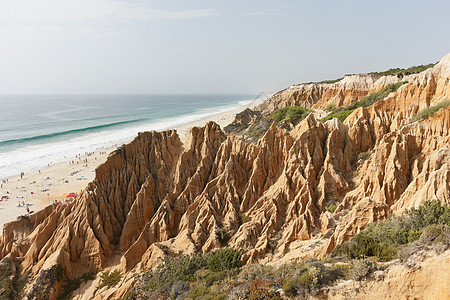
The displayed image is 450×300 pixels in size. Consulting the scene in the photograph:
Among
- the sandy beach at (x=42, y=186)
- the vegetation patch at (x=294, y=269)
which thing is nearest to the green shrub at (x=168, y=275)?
the vegetation patch at (x=294, y=269)

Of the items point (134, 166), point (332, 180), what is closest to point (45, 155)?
point (134, 166)

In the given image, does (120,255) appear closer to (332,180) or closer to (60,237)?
(60,237)

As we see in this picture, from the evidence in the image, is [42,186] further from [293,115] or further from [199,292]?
[293,115]

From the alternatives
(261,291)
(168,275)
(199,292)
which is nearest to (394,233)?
(261,291)

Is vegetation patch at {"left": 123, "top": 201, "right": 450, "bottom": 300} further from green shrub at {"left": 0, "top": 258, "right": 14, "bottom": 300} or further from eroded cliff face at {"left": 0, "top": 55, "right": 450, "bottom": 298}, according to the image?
green shrub at {"left": 0, "top": 258, "right": 14, "bottom": 300}

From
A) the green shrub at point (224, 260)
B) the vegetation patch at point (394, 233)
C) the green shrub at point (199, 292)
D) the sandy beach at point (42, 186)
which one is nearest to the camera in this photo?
the vegetation patch at point (394, 233)

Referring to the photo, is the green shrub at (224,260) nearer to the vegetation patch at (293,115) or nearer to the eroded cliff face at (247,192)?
the eroded cliff face at (247,192)
